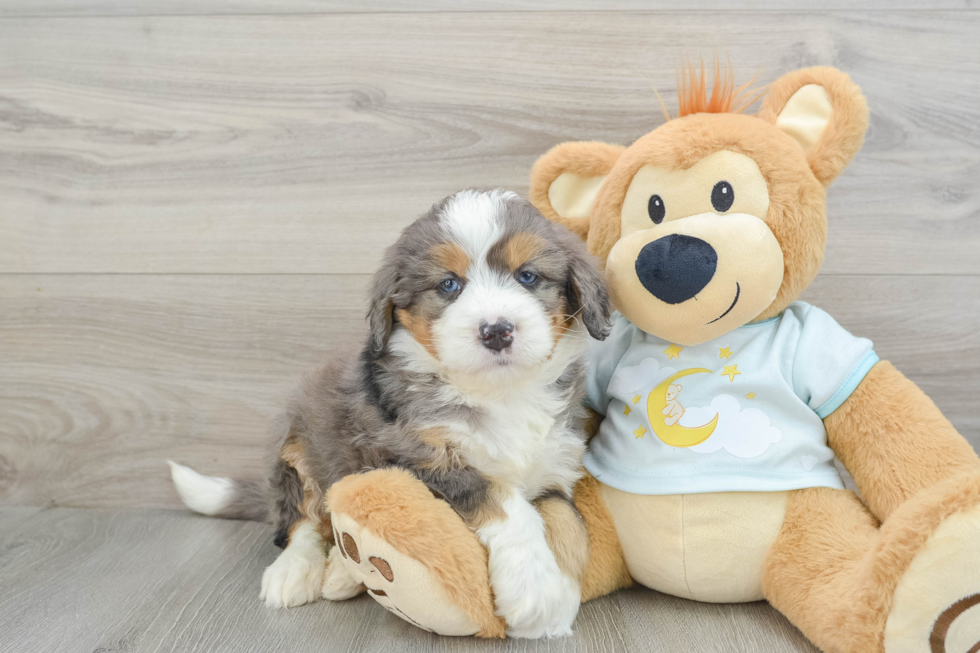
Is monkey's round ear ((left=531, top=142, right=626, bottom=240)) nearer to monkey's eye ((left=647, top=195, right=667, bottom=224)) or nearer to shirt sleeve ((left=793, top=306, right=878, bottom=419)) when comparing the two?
monkey's eye ((left=647, top=195, right=667, bottom=224))

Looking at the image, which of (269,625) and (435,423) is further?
(269,625)

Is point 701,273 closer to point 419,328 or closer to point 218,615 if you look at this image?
point 419,328

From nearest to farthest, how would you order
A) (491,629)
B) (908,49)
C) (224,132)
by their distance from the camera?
(491,629) → (908,49) → (224,132)

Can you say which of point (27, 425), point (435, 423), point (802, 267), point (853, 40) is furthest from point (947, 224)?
point (27, 425)

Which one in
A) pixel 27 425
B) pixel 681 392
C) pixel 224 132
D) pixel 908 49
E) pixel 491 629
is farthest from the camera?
pixel 27 425

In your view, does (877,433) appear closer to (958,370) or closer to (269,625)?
(958,370)

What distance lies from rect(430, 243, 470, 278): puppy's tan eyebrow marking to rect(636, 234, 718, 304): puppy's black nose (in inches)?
13.9

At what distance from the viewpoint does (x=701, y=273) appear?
136 centimetres

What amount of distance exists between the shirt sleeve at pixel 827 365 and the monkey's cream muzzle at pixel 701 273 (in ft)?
0.46

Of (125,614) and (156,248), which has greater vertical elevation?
(156,248)

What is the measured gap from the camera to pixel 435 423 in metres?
1.40

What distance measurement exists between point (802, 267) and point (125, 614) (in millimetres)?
1617

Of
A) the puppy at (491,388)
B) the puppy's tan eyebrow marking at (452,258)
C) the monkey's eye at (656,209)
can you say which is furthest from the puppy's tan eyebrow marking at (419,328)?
the monkey's eye at (656,209)

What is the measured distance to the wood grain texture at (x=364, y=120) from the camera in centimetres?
191
